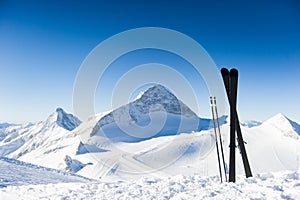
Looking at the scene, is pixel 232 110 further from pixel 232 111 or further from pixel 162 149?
pixel 162 149

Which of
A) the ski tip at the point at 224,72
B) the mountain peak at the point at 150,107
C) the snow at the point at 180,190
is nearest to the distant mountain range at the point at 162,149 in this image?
the mountain peak at the point at 150,107

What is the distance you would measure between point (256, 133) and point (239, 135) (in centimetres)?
8778

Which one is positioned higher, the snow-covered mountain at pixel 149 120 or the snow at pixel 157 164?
the snow-covered mountain at pixel 149 120

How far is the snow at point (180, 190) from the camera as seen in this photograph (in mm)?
6035

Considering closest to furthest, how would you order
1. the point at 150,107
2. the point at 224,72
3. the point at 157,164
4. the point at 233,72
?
the point at 233,72 < the point at 224,72 < the point at 157,164 < the point at 150,107

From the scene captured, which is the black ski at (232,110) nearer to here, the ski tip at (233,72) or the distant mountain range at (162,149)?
the ski tip at (233,72)

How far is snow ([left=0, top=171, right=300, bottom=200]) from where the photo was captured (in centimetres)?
604

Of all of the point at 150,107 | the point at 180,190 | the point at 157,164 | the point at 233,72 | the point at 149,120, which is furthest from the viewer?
the point at 150,107

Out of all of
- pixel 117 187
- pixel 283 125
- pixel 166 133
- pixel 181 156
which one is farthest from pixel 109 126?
pixel 117 187

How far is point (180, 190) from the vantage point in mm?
6824

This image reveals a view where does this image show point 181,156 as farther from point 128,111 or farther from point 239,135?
point 128,111

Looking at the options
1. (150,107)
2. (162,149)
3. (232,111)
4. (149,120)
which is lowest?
(162,149)

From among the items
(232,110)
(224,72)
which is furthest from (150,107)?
(224,72)

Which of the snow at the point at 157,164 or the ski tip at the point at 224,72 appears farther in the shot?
the ski tip at the point at 224,72
